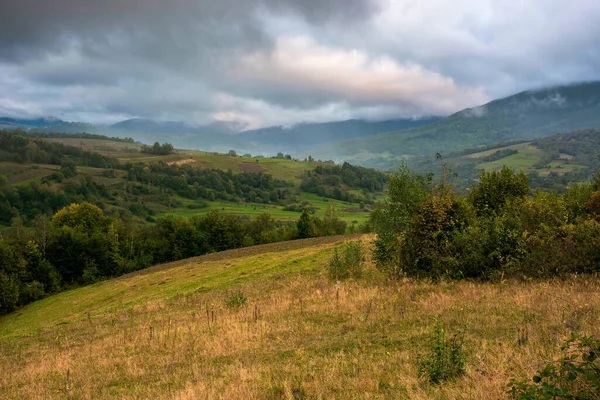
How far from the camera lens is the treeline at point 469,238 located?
14.8m

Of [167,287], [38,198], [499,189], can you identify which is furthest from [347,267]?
[38,198]

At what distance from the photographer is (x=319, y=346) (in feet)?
34.6

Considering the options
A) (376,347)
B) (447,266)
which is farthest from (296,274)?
(376,347)

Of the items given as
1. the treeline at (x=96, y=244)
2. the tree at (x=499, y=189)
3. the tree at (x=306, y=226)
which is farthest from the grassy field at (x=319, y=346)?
the tree at (x=306, y=226)

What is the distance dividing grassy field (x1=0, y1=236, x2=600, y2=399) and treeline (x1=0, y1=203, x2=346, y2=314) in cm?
4774

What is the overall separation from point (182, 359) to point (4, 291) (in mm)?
55227

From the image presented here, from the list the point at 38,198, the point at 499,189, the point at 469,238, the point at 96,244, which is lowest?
the point at 96,244

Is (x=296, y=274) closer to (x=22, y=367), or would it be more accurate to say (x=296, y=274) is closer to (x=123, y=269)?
(x=22, y=367)

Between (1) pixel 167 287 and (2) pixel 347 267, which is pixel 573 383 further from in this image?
(1) pixel 167 287

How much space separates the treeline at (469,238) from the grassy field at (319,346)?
1333mm

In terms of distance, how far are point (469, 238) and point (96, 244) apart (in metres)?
69.6

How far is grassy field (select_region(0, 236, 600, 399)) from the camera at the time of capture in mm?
7594

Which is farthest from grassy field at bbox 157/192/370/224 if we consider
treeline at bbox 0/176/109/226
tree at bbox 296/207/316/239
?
tree at bbox 296/207/316/239

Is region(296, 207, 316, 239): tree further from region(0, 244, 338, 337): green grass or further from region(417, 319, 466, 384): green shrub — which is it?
region(417, 319, 466, 384): green shrub
